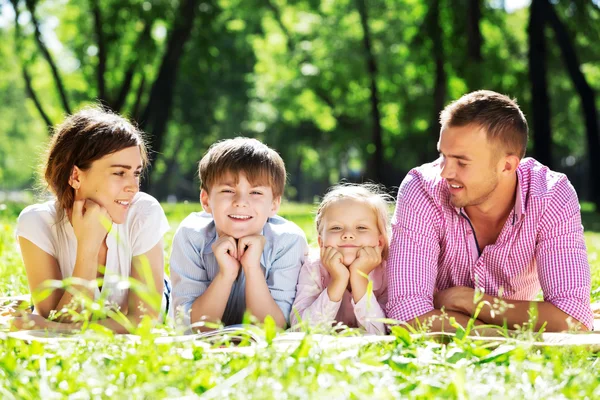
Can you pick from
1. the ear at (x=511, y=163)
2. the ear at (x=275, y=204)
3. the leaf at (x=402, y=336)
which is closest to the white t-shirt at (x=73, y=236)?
the ear at (x=275, y=204)

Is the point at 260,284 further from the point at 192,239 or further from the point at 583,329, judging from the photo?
the point at 583,329

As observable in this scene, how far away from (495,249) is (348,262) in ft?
2.85

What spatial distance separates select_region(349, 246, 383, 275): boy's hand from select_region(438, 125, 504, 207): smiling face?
0.53m

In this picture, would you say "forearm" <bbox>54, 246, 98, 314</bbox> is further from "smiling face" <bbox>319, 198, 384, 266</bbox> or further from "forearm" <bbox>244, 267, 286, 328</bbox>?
"smiling face" <bbox>319, 198, 384, 266</bbox>

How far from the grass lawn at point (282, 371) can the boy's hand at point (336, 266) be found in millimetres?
969

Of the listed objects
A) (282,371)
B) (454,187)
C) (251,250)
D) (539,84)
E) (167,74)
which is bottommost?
(282,371)

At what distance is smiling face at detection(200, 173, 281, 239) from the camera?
3.95 meters

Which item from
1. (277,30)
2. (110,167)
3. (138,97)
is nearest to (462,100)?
(110,167)

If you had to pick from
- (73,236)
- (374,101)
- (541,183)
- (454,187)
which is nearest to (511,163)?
(541,183)

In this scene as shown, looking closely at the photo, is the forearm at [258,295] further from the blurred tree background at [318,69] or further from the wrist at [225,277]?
the blurred tree background at [318,69]

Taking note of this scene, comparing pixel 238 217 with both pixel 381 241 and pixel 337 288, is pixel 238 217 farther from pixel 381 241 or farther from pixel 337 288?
pixel 381 241

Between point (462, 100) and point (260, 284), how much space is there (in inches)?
59.7

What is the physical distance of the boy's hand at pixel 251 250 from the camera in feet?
12.6

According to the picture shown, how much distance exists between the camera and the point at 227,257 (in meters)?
3.81
